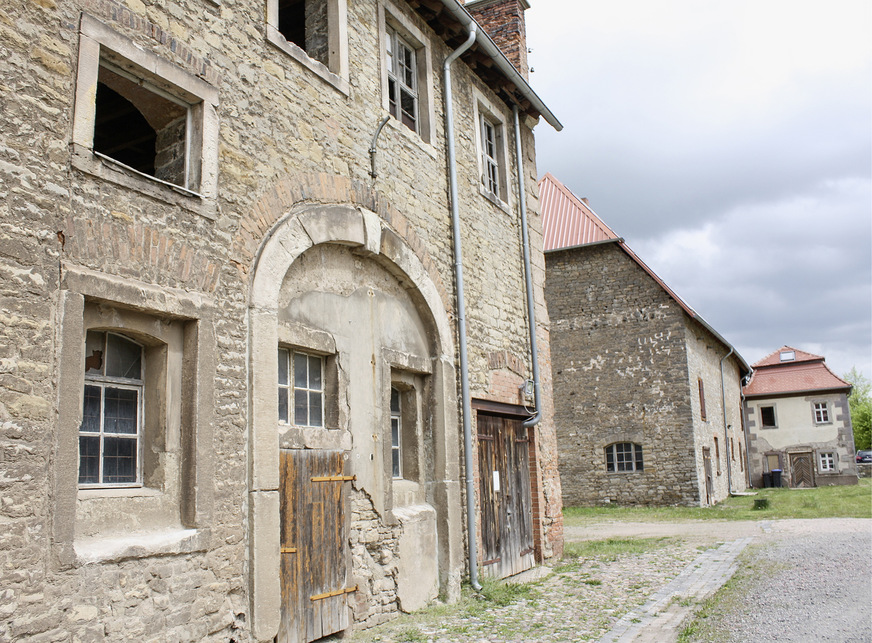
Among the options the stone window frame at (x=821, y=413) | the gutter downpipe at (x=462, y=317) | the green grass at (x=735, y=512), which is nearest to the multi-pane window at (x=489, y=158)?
the gutter downpipe at (x=462, y=317)

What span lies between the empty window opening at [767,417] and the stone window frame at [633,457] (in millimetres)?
18098

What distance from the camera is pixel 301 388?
6.88 metres

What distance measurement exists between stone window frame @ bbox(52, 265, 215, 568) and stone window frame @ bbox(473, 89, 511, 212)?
19.9ft

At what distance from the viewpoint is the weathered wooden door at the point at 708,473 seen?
876 inches

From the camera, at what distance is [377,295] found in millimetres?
8086

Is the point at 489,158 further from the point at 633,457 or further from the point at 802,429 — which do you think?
the point at 802,429

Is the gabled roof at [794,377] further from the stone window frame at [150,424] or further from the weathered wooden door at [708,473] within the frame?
the stone window frame at [150,424]

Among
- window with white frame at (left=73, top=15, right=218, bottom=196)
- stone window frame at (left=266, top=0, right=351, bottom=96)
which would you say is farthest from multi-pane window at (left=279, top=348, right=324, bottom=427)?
stone window frame at (left=266, top=0, right=351, bottom=96)

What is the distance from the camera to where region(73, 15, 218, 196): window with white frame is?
190 inches

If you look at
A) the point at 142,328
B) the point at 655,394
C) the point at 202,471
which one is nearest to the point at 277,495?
the point at 202,471

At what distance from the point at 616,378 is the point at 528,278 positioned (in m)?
11.5

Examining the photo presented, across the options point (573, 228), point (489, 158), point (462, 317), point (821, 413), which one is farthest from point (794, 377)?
point (462, 317)

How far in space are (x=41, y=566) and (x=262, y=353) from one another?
7.45ft

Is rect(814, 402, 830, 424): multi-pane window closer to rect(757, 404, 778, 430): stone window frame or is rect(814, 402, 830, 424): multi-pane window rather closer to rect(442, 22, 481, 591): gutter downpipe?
rect(757, 404, 778, 430): stone window frame
